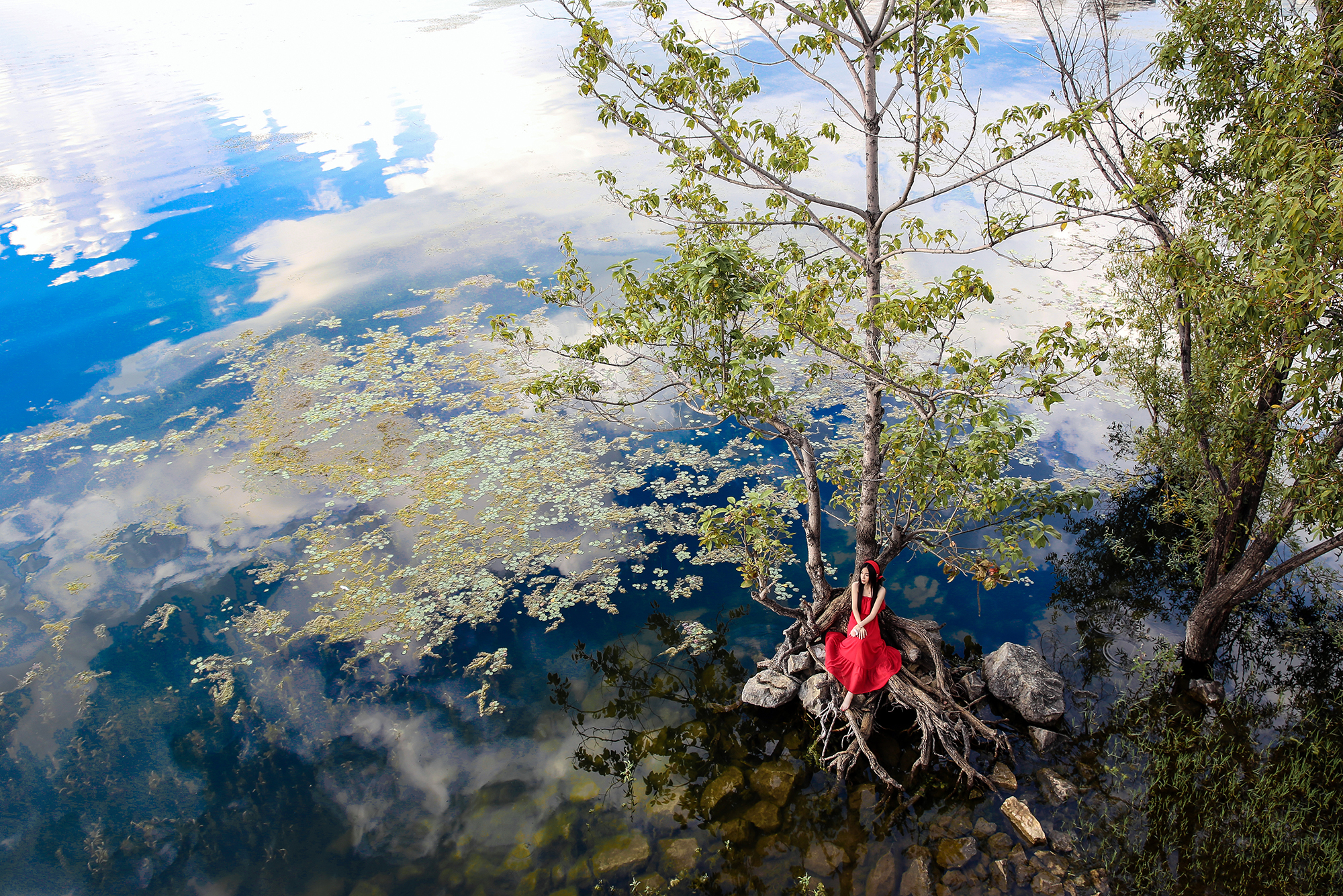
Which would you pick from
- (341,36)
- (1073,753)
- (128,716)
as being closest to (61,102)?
(341,36)

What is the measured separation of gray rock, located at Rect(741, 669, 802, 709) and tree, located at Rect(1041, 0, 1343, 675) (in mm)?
4231

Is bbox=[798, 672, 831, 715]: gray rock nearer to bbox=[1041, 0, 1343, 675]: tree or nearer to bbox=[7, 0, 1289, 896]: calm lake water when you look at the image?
bbox=[7, 0, 1289, 896]: calm lake water

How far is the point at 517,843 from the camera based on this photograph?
6633 mm

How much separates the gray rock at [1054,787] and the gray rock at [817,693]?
6.51ft

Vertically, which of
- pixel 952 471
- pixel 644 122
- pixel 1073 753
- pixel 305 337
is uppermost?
pixel 644 122

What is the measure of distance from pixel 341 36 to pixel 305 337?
42497mm

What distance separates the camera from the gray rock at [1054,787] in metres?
6.59

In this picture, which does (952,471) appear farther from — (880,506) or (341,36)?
(341,36)

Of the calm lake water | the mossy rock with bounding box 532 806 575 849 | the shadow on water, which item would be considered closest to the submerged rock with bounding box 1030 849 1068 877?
the shadow on water

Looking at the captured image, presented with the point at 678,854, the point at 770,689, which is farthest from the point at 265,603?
the point at 770,689

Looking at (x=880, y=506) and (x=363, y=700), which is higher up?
(x=880, y=506)

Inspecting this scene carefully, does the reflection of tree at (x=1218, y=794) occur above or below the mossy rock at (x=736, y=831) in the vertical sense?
below

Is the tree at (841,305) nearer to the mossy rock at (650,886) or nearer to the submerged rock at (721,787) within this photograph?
the submerged rock at (721,787)

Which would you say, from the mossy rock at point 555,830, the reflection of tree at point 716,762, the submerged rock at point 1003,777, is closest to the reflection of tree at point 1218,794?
the submerged rock at point 1003,777
